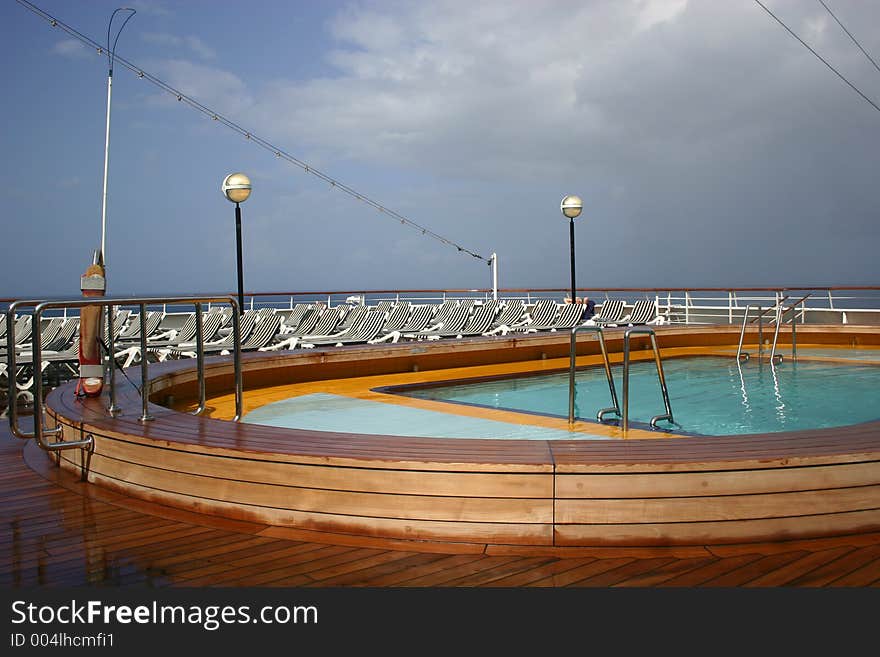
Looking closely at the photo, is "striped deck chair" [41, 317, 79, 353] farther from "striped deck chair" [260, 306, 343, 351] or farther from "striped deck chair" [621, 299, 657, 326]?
"striped deck chair" [621, 299, 657, 326]

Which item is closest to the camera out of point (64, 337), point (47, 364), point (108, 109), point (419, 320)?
point (47, 364)

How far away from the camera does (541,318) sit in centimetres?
1206

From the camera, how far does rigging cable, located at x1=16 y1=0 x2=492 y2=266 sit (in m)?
10.4

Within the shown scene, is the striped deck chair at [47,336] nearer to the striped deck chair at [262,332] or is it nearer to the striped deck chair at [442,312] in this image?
the striped deck chair at [262,332]

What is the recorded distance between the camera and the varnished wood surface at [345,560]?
2203mm

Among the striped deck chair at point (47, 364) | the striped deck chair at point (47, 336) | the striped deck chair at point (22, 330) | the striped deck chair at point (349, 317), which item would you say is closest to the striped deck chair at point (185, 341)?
the striped deck chair at point (47, 364)

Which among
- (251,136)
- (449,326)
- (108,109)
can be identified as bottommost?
(449,326)

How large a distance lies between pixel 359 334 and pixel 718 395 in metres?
5.49

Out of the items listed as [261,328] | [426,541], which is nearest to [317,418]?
[426,541]

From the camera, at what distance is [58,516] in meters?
2.82

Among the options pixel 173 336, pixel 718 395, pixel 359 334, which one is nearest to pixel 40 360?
pixel 718 395

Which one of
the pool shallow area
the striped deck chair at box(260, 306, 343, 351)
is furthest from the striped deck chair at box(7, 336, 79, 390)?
the pool shallow area

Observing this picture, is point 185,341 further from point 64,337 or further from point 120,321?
point 120,321

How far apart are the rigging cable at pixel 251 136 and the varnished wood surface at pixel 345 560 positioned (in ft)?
31.0
